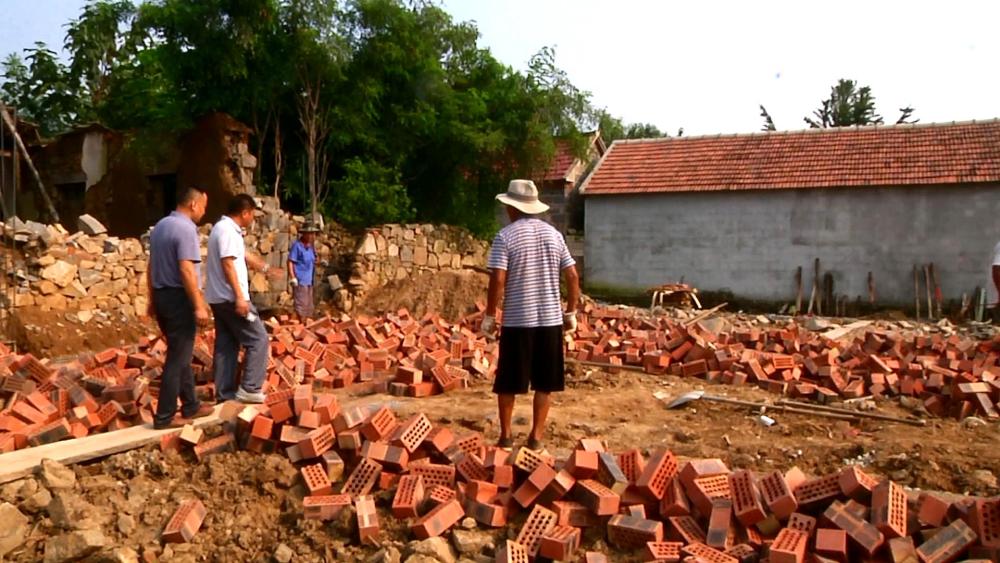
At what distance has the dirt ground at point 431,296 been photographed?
554 inches

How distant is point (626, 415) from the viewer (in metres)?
6.32

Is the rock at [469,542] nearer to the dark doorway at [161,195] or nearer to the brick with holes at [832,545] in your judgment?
the brick with holes at [832,545]

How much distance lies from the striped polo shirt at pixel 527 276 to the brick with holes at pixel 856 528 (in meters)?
1.88

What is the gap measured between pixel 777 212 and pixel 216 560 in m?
18.0

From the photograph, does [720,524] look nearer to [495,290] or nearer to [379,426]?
[495,290]

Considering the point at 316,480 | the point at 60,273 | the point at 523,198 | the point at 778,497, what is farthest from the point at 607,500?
the point at 60,273

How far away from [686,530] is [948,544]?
1.16m

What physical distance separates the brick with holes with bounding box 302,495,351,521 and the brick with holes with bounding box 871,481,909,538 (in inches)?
104

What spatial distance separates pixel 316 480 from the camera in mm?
4660

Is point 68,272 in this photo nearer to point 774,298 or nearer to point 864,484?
point 864,484

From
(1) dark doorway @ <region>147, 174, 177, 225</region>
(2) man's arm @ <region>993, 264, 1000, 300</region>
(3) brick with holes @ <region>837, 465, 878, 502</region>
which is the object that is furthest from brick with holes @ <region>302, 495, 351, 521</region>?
(1) dark doorway @ <region>147, 174, 177, 225</region>

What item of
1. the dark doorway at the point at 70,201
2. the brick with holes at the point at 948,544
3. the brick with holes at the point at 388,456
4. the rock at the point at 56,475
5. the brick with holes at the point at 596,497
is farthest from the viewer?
the dark doorway at the point at 70,201

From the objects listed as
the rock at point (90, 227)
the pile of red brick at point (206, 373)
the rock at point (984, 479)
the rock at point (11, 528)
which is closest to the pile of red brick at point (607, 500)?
the rock at point (984, 479)

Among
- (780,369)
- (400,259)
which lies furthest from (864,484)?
(400,259)
